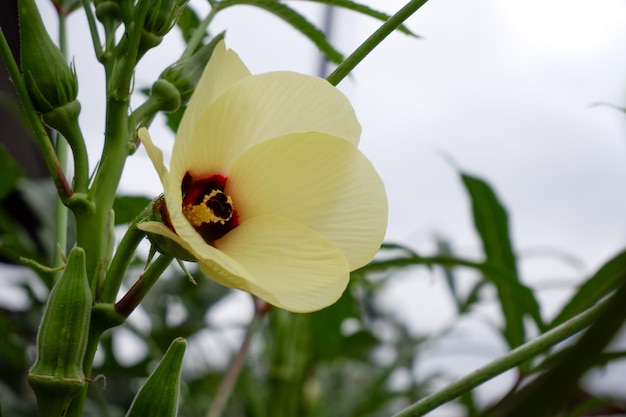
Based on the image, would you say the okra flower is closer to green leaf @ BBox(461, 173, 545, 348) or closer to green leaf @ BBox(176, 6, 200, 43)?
green leaf @ BBox(176, 6, 200, 43)

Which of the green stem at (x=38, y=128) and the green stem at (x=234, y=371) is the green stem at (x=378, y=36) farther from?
the green stem at (x=234, y=371)

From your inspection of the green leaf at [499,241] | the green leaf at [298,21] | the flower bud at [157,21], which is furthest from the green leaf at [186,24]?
the green leaf at [499,241]

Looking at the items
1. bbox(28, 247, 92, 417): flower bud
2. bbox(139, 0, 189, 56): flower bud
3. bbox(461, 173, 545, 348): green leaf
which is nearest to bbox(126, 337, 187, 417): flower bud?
bbox(28, 247, 92, 417): flower bud

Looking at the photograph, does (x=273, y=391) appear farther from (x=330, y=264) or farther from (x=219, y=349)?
(x=330, y=264)

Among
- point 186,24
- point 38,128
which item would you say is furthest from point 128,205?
point 38,128

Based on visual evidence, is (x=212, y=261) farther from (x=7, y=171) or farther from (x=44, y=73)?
(x=7, y=171)

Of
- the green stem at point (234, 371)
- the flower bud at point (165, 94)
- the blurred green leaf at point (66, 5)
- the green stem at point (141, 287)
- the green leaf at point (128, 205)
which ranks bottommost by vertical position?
the green stem at point (234, 371)
